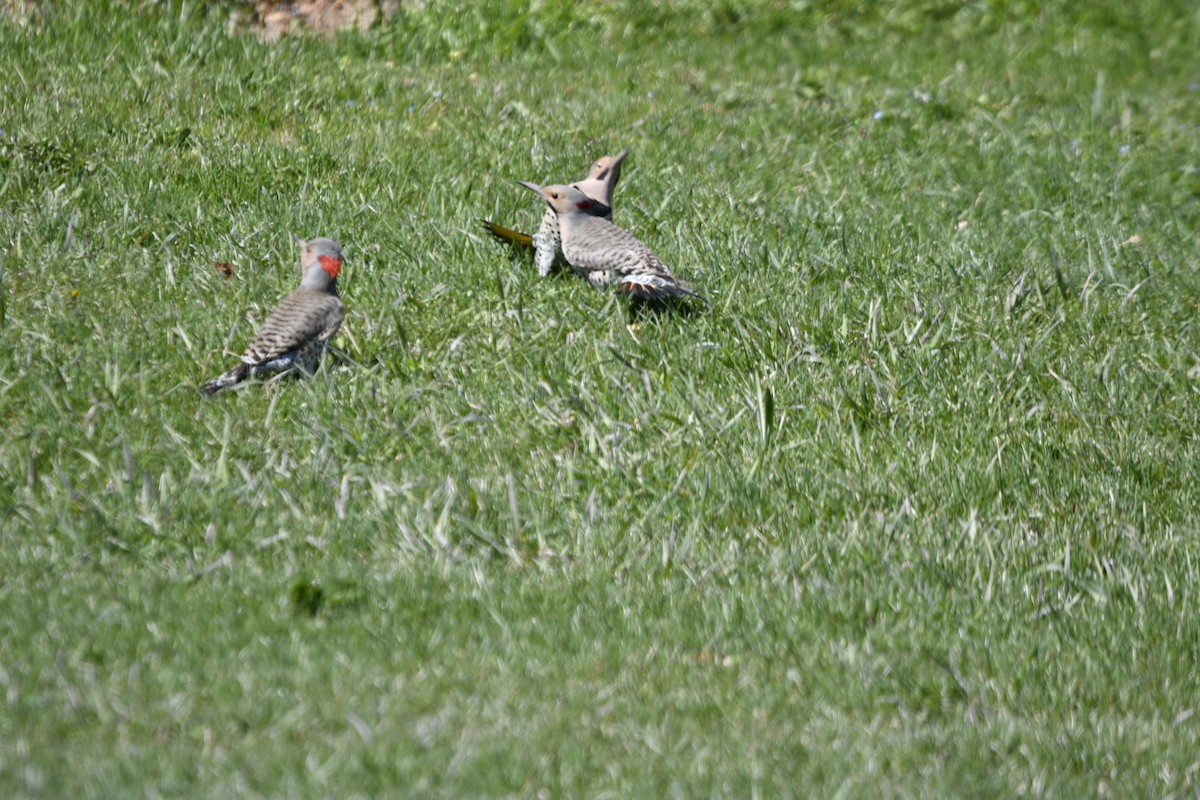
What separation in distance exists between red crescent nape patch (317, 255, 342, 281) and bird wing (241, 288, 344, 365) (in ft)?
0.58

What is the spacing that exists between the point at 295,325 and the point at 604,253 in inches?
62.7

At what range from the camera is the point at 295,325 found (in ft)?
16.9

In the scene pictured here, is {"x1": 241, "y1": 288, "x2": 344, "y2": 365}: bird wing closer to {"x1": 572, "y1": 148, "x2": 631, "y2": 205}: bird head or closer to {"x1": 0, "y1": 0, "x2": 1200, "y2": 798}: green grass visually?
{"x1": 0, "y1": 0, "x2": 1200, "y2": 798}: green grass

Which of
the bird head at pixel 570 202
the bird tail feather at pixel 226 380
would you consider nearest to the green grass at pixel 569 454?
the bird tail feather at pixel 226 380

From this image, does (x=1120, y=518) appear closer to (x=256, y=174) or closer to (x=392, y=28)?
(x=256, y=174)

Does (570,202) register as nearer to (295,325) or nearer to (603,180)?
(603,180)

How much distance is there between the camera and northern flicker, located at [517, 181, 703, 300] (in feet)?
19.2

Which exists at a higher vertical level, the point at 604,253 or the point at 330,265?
the point at 330,265

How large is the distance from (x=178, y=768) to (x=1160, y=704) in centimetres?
291

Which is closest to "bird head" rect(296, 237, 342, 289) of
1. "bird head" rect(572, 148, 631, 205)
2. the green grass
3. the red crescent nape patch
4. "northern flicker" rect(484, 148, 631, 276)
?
the red crescent nape patch

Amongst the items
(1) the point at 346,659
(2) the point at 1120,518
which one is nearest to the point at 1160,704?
(2) the point at 1120,518

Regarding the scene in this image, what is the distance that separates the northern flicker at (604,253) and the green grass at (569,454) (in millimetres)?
152

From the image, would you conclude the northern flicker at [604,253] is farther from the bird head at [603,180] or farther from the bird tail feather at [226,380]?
the bird tail feather at [226,380]

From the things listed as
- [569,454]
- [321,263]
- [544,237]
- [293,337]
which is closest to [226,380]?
[293,337]
